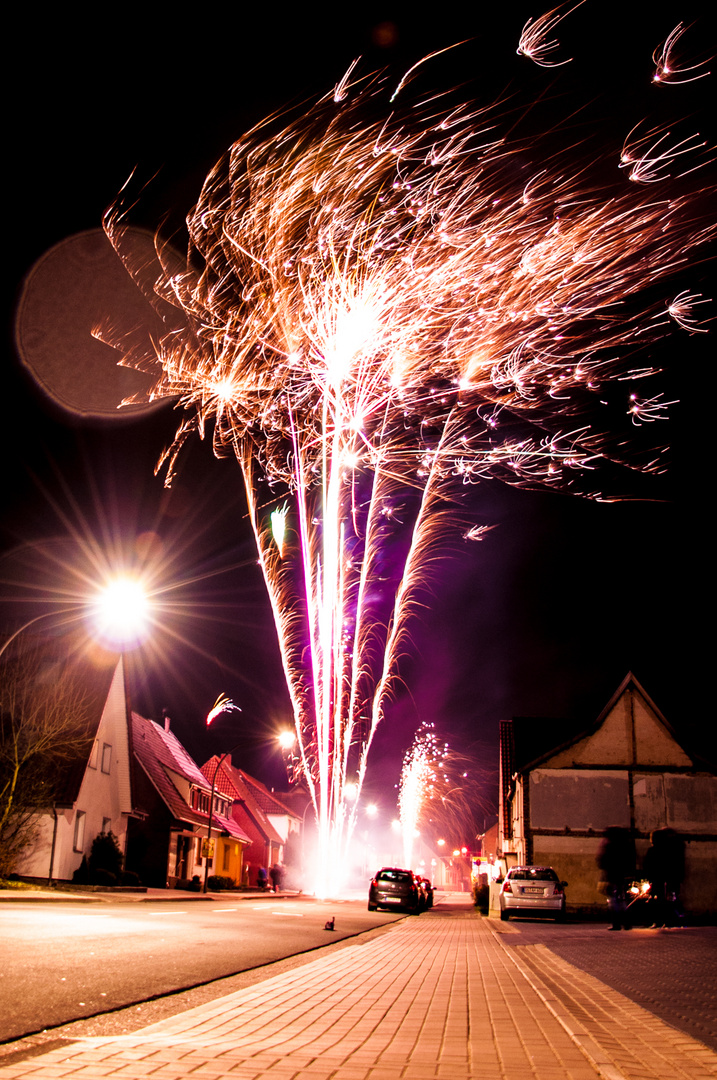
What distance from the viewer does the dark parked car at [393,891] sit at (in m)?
29.6

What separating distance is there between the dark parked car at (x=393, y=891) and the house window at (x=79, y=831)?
33.1 ft

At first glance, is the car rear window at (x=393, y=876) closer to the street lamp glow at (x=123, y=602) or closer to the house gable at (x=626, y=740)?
the house gable at (x=626, y=740)

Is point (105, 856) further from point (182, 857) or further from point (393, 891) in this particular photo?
point (182, 857)

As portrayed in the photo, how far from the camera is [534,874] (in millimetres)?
24984

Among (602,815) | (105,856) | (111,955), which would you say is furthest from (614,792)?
(111,955)

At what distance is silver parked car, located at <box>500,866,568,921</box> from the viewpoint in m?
24.4

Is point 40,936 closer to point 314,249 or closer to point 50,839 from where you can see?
point 314,249

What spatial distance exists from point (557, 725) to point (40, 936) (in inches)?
1417

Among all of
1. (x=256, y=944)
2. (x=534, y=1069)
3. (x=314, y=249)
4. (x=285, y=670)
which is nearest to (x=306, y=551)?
(x=285, y=670)

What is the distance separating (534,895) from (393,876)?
677cm

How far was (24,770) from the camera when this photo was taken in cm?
2694

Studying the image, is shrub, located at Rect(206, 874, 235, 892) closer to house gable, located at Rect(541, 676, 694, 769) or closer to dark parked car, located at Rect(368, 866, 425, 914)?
dark parked car, located at Rect(368, 866, 425, 914)

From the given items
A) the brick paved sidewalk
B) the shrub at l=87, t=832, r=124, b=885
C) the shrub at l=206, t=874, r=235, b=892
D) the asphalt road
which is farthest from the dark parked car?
the brick paved sidewalk

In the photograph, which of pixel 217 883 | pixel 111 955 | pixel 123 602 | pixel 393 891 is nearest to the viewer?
pixel 111 955
